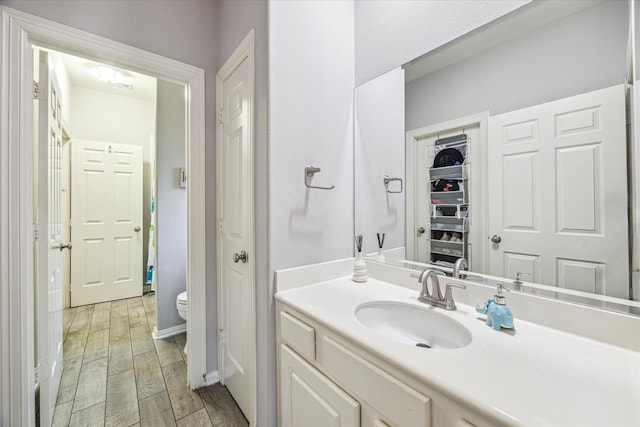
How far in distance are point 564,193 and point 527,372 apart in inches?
24.0

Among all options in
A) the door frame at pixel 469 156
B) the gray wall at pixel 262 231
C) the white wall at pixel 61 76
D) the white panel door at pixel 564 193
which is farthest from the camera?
the white wall at pixel 61 76

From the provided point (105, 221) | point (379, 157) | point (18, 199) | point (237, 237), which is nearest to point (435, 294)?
point (379, 157)

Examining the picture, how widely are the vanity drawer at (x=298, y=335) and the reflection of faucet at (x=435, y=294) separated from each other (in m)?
0.48

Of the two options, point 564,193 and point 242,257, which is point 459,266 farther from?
point 242,257

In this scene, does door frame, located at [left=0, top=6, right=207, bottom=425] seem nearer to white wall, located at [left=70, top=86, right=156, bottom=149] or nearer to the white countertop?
the white countertop

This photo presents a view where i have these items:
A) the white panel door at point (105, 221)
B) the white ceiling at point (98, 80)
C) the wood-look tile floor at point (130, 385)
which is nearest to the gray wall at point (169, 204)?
the wood-look tile floor at point (130, 385)

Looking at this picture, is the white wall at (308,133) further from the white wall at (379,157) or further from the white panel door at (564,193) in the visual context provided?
the white panel door at (564,193)

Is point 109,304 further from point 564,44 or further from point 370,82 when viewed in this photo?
point 564,44

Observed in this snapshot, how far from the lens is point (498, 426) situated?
0.52 meters

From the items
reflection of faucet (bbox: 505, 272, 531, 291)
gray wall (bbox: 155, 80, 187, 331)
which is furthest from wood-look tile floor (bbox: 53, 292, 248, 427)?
reflection of faucet (bbox: 505, 272, 531, 291)

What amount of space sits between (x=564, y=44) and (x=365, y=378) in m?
1.26

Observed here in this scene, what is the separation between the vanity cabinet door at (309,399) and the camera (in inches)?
33.6

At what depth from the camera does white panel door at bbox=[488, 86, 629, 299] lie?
0.81 m

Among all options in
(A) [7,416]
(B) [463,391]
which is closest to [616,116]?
(B) [463,391]
